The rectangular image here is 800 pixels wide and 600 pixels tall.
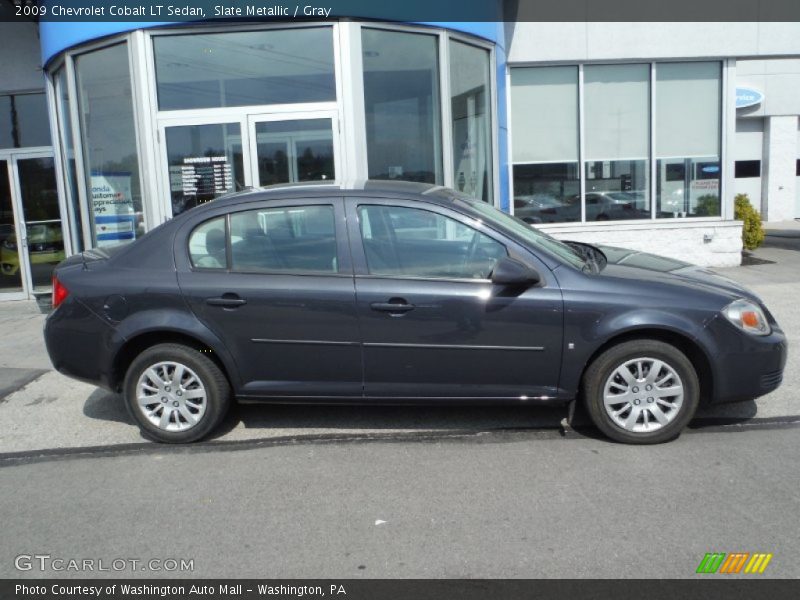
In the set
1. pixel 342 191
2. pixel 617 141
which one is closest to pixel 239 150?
pixel 342 191

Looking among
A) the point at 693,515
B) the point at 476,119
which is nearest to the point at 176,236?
the point at 693,515

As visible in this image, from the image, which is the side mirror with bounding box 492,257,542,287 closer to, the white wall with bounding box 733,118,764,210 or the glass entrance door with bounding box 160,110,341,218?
the glass entrance door with bounding box 160,110,341,218

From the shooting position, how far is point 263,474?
4.46 m

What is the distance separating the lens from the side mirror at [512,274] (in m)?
4.51

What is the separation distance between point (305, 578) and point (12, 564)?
1.43 m

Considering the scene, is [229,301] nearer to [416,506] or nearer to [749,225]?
[416,506]

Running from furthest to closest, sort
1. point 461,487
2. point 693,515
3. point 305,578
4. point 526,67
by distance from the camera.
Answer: point 526,67
point 461,487
point 693,515
point 305,578

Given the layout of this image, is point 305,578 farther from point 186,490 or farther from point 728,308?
point 728,308

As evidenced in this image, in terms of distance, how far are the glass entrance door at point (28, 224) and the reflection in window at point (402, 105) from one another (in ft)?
17.8

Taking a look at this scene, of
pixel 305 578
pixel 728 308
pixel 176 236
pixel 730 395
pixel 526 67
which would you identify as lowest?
pixel 305 578

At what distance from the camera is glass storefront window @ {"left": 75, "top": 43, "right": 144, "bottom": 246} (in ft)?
29.6

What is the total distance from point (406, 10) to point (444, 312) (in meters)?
5.56

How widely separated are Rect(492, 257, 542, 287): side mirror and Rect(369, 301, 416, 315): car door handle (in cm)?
56

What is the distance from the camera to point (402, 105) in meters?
9.37
